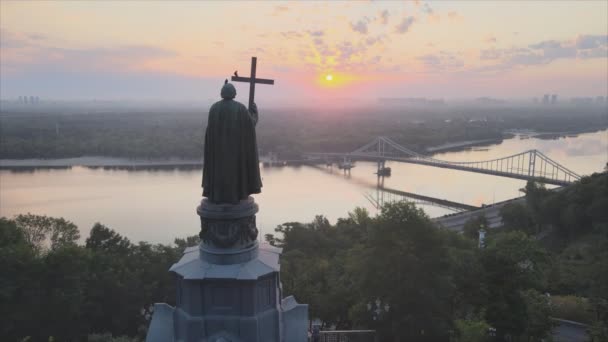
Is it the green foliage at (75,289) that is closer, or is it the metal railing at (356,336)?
the metal railing at (356,336)

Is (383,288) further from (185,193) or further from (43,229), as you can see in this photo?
(185,193)

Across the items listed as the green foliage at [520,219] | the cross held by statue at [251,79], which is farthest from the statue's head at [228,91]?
the green foliage at [520,219]

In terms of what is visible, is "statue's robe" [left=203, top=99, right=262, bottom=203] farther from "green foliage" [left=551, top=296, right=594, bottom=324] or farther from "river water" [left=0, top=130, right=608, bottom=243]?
"river water" [left=0, top=130, right=608, bottom=243]

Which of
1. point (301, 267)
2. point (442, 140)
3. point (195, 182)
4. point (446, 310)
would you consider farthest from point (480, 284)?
point (442, 140)

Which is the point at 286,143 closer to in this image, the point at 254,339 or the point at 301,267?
the point at 301,267

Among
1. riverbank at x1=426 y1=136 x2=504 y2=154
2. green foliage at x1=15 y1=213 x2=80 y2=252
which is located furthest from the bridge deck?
Result: green foliage at x1=15 y1=213 x2=80 y2=252

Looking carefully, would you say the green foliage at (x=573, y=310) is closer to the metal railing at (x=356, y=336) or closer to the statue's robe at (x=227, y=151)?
the metal railing at (x=356, y=336)
